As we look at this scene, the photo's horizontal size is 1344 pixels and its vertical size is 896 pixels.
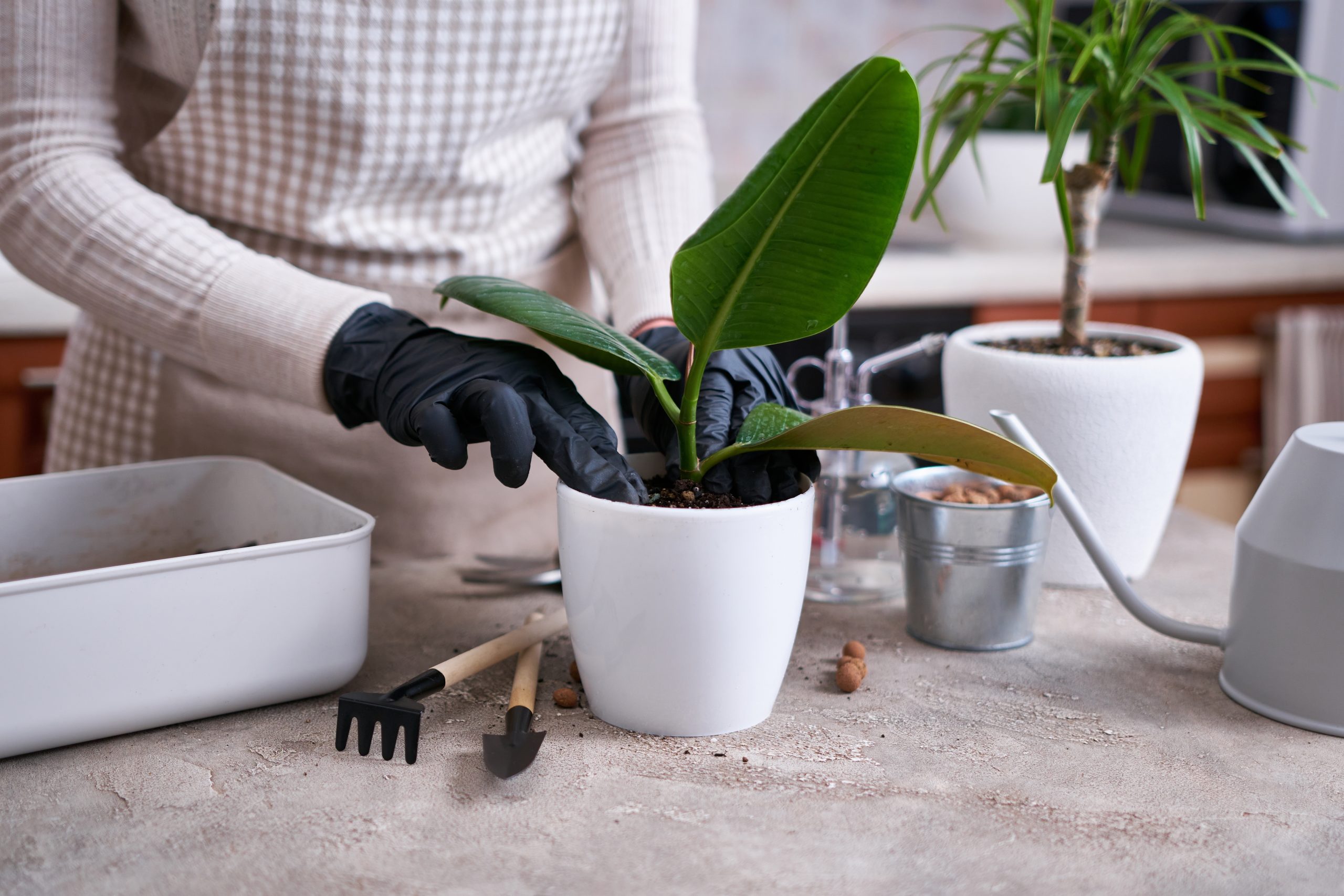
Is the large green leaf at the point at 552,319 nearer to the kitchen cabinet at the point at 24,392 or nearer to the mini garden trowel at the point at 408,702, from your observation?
the mini garden trowel at the point at 408,702

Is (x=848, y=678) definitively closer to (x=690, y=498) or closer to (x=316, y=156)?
(x=690, y=498)

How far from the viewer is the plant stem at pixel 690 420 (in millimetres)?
613

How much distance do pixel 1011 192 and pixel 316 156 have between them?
1.44 metres

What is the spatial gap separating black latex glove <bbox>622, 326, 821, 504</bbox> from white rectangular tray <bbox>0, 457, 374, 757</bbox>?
0.20 metres

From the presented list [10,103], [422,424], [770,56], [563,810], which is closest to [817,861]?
[563,810]

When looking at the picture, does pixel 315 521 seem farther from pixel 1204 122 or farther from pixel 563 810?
pixel 1204 122

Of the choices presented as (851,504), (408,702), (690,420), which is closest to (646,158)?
(851,504)

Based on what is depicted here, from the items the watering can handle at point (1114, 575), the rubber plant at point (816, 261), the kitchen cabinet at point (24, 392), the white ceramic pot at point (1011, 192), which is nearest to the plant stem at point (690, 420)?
the rubber plant at point (816, 261)

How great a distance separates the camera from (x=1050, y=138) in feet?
2.70

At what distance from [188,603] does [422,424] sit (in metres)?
0.16

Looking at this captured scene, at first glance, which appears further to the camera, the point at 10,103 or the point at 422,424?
the point at 10,103

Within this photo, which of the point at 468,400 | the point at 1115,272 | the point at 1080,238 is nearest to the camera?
the point at 468,400

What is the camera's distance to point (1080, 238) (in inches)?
37.0

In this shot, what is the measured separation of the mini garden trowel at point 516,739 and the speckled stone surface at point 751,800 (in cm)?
1
